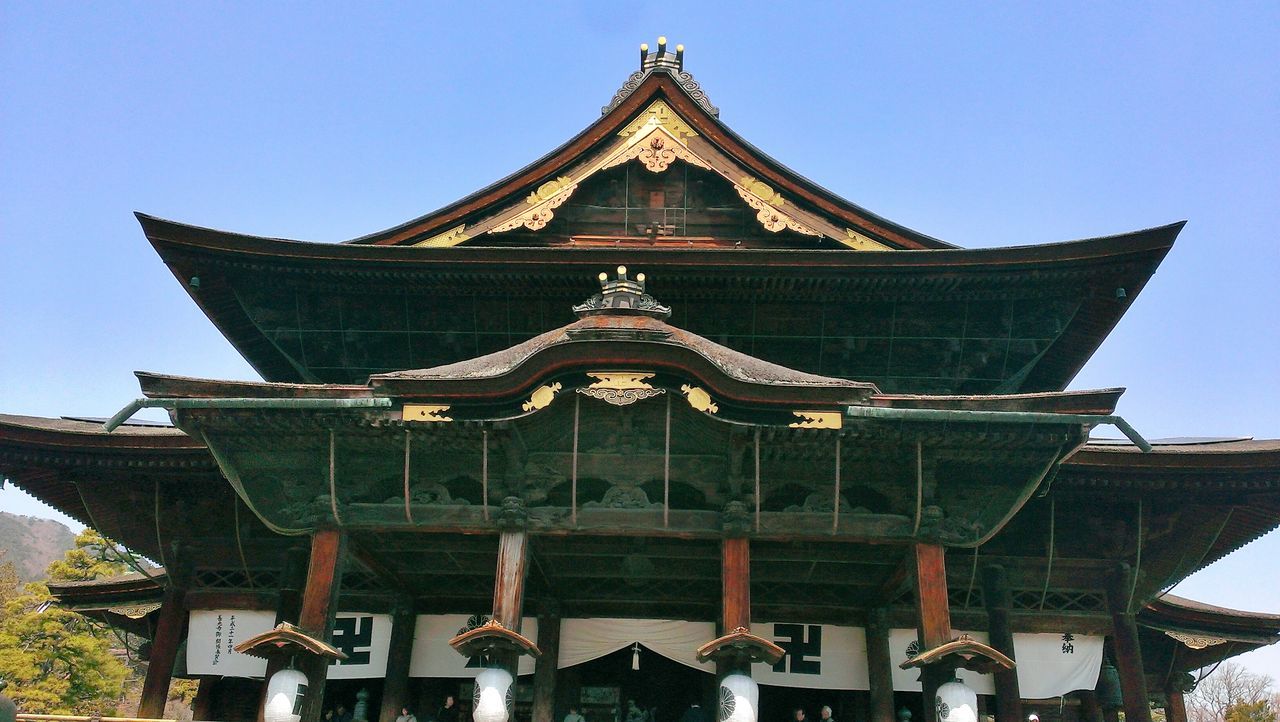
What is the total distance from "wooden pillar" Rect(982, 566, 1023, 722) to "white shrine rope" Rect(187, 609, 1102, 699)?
30 cm

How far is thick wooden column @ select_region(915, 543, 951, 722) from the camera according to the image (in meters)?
9.62

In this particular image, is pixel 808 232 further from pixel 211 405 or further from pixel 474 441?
pixel 211 405

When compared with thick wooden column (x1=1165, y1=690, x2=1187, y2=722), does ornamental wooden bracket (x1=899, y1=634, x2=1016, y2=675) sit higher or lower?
lower

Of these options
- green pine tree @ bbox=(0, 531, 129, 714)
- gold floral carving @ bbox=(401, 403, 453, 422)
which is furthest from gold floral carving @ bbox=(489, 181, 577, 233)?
green pine tree @ bbox=(0, 531, 129, 714)

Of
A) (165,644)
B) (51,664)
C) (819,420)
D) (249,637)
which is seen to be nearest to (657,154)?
(819,420)

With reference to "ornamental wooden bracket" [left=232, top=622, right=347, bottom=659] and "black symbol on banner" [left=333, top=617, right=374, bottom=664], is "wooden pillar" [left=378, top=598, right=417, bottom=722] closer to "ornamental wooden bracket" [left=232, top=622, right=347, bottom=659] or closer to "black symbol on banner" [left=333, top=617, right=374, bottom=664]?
"black symbol on banner" [left=333, top=617, right=374, bottom=664]

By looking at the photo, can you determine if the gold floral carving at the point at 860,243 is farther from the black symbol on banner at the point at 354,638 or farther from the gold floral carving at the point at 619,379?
the black symbol on banner at the point at 354,638

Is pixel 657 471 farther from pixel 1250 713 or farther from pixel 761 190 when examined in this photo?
pixel 1250 713

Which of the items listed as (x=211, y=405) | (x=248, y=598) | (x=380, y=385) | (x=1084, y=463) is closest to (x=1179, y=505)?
(x=1084, y=463)

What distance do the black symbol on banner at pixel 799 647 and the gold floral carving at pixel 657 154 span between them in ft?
→ 26.5

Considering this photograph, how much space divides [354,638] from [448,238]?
680 centimetres

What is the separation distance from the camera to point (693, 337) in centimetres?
1078

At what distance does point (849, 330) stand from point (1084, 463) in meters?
4.13

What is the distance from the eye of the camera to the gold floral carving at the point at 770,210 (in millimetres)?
14070
